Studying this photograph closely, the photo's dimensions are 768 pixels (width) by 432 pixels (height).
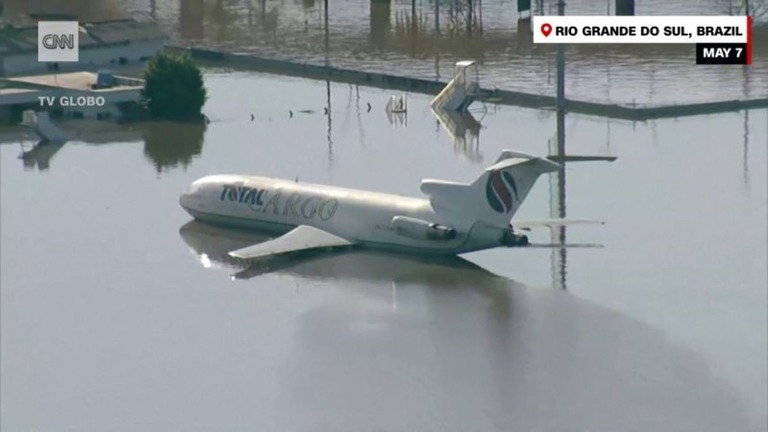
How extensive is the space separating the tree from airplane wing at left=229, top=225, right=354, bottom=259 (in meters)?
24.0

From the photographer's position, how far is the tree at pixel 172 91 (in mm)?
81000

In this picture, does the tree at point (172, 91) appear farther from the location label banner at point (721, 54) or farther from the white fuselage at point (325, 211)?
the location label banner at point (721, 54)

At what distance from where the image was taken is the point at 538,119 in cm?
7900

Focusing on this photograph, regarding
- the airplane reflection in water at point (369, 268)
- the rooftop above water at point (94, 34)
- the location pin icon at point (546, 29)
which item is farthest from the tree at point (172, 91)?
the airplane reflection in water at point (369, 268)

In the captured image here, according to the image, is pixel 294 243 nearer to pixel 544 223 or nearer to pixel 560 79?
pixel 544 223

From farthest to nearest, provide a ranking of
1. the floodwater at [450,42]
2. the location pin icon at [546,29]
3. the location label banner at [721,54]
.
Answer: the location pin icon at [546,29]
the floodwater at [450,42]
the location label banner at [721,54]

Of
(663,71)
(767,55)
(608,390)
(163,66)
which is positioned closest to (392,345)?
(608,390)

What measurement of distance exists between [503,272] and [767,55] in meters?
42.0

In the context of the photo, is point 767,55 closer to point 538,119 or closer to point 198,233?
point 538,119

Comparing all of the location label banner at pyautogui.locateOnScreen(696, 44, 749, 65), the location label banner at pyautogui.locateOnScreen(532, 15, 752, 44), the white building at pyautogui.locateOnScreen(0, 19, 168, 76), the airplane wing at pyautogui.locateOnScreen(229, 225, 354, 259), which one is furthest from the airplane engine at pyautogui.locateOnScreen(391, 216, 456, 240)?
Answer: the white building at pyautogui.locateOnScreen(0, 19, 168, 76)

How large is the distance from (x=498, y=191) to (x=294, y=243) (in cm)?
673

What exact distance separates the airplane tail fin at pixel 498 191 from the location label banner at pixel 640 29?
13452 mm

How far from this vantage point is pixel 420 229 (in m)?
55.2

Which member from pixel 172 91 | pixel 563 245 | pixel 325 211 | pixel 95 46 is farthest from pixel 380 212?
pixel 95 46
